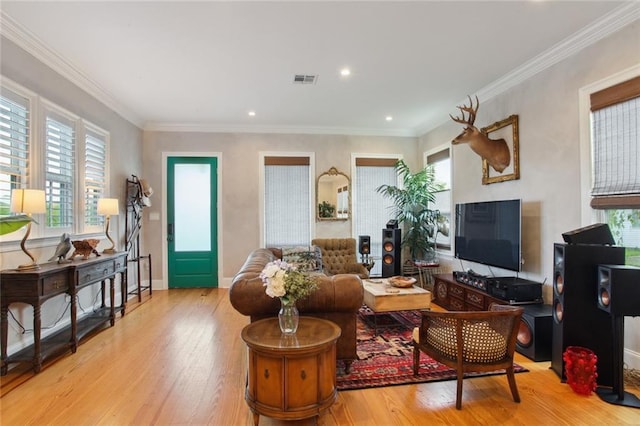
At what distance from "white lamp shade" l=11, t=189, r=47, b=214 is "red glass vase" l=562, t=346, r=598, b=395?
4.41m

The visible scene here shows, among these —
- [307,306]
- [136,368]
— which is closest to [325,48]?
[307,306]

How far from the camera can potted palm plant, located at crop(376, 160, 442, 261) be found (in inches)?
217

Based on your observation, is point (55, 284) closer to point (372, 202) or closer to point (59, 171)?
point (59, 171)

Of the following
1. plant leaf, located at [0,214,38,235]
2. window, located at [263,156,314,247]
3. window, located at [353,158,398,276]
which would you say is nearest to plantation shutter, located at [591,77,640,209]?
window, located at [353,158,398,276]

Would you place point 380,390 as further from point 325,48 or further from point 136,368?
point 325,48

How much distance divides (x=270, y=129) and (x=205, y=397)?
4.59 meters

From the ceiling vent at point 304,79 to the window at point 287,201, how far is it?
2128mm

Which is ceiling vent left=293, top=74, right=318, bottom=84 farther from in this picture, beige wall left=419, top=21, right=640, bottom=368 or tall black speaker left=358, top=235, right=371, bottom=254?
tall black speaker left=358, top=235, right=371, bottom=254

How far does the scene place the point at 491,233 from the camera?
3.83 meters

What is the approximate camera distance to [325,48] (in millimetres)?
3141

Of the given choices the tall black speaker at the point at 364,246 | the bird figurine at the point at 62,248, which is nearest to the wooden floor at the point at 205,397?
the bird figurine at the point at 62,248

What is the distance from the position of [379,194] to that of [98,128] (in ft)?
15.1

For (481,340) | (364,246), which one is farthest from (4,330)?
(364,246)

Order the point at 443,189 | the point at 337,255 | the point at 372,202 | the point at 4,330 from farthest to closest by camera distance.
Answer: the point at 372,202 < the point at 443,189 < the point at 337,255 < the point at 4,330
